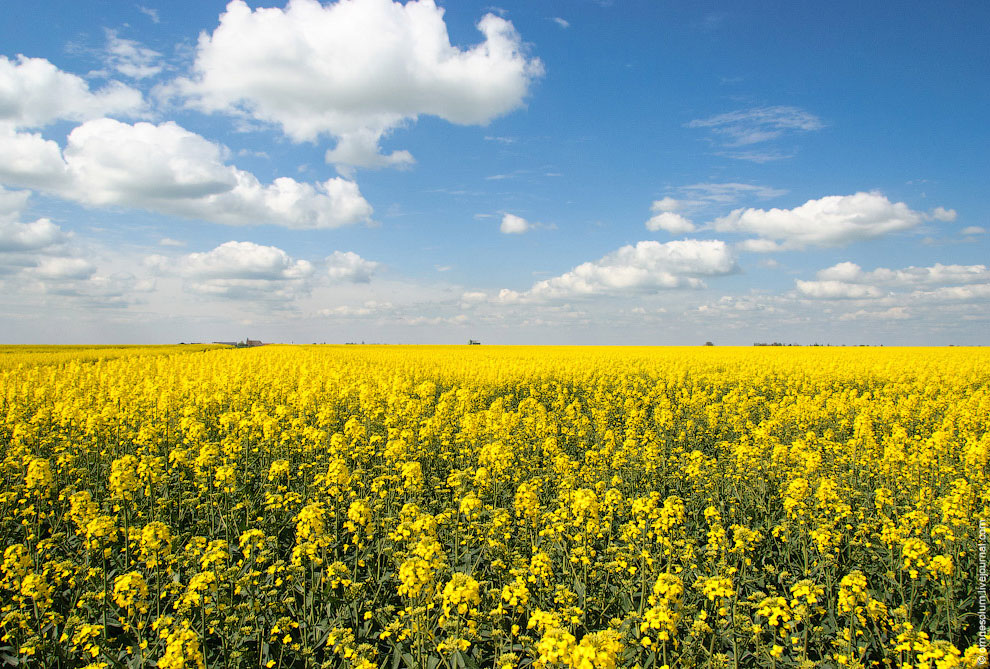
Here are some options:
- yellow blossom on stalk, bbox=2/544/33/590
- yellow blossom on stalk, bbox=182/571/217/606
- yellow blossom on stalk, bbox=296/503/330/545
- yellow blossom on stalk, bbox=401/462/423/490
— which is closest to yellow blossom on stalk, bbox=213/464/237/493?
yellow blossom on stalk, bbox=2/544/33/590

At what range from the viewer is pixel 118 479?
21.1 feet

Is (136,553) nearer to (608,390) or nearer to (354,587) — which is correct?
(354,587)

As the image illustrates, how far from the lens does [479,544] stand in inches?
257

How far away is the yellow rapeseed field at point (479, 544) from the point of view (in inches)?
170

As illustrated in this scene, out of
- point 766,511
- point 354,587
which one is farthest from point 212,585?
point 766,511

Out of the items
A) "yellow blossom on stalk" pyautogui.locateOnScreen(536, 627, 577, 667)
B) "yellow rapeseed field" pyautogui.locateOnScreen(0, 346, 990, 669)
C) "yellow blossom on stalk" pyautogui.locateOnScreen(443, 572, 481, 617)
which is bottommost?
"yellow rapeseed field" pyautogui.locateOnScreen(0, 346, 990, 669)

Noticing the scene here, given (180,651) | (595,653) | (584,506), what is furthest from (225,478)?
(595,653)

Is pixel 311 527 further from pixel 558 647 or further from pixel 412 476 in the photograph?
pixel 558 647

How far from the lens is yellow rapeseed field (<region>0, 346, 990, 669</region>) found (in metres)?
4.32

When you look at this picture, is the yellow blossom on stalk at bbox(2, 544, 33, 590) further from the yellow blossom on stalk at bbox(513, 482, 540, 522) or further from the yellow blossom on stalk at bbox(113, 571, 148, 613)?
the yellow blossom on stalk at bbox(513, 482, 540, 522)

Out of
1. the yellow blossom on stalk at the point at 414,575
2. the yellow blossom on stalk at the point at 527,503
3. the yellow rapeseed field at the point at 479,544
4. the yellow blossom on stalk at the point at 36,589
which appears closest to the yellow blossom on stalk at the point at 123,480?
the yellow rapeseed field at the point at 479,544

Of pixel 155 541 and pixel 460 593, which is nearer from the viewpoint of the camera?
pixel 460 593

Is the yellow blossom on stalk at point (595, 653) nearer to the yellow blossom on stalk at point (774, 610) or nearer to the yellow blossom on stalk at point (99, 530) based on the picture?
the yellow blossom on stalk at point (774, 610)

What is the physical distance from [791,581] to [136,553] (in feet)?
25.6
